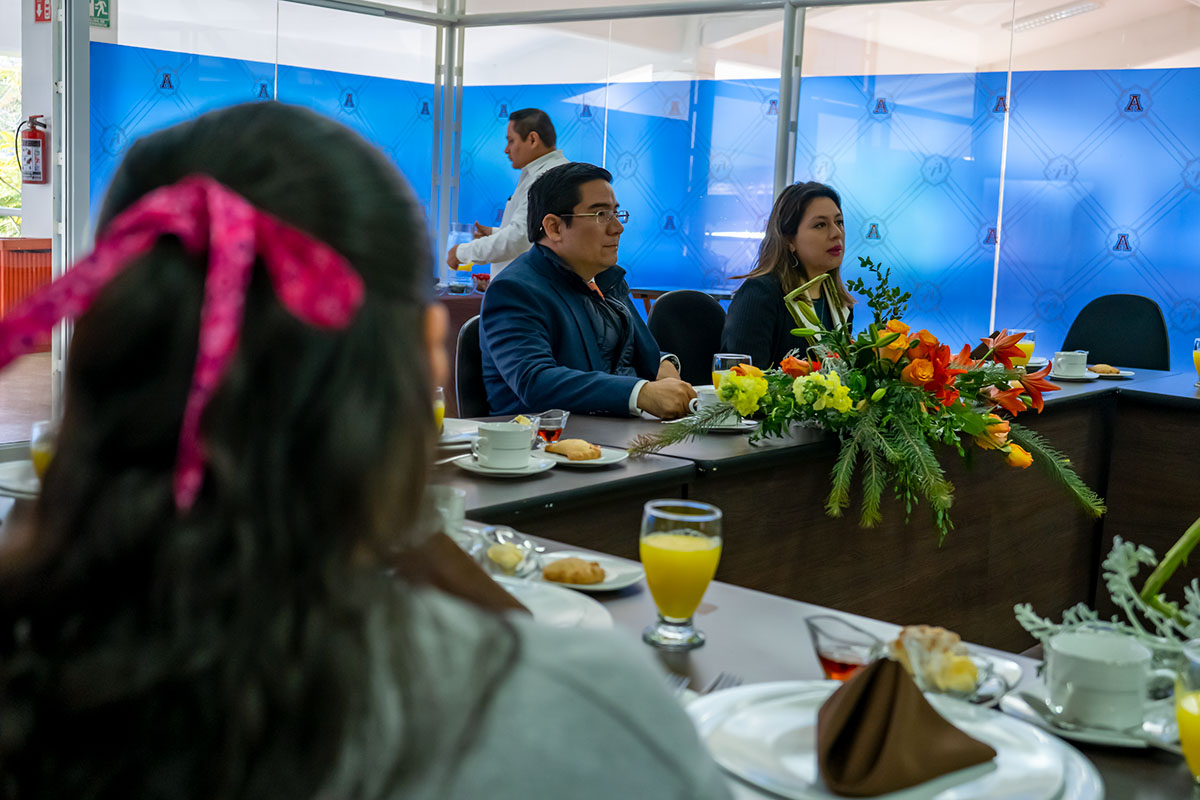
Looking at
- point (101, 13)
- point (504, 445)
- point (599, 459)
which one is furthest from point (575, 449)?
point (101, 13)

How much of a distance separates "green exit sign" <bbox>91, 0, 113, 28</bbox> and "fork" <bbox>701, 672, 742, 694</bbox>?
5289 millimetres

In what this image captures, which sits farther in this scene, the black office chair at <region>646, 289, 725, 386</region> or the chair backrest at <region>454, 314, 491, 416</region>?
the black office chair at <region>646, 289, 725, 386</region>

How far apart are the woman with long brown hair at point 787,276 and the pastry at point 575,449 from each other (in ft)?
4.37

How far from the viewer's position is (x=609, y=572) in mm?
1369

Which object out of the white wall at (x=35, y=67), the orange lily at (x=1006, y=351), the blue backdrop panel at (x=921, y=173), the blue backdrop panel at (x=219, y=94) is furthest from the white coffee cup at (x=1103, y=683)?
the white wall at (x=35, y=67)

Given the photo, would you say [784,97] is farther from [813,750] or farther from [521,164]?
[813,750]

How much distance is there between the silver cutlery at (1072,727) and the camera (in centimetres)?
95

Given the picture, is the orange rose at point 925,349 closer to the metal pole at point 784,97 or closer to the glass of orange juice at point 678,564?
the glass of orange juice at point 678,564

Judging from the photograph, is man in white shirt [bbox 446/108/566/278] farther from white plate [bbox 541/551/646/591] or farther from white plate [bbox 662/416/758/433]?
white plate [bbox 541/551/646/591]

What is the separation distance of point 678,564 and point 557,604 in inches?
5.2

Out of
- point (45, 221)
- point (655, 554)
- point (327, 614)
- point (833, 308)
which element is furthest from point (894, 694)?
point (45, 221)

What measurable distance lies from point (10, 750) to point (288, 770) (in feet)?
0.38

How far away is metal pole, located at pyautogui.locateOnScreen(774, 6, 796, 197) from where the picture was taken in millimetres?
5809

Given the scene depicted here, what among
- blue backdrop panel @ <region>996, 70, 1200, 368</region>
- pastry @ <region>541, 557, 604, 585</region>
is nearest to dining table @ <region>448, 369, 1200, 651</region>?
pastry @ <region>541, 557, 604, 585</region>
